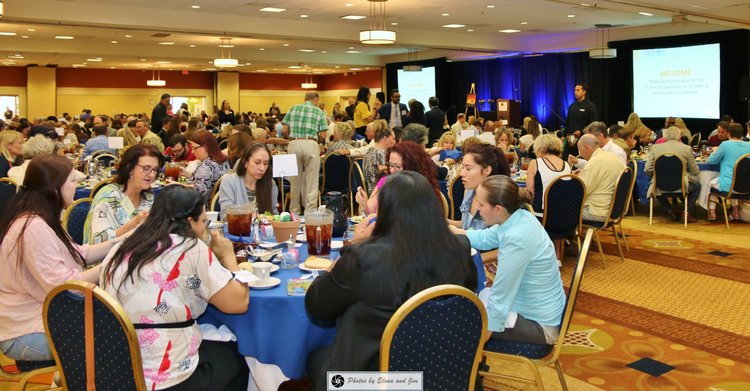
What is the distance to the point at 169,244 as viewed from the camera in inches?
89.8

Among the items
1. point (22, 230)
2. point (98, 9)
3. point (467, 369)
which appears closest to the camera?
point (467, 369)

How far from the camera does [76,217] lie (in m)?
3.92

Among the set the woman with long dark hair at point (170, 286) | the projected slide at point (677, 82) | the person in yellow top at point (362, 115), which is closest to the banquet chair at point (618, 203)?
the woman with long dark hair at point (170, 286)

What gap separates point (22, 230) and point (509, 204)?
191 cm

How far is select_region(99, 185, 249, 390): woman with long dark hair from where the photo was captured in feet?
7.38

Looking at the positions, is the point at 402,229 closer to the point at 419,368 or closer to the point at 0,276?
the point at 419,368

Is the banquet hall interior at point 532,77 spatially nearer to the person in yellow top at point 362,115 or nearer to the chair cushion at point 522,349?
the chair cushion at point 522,349

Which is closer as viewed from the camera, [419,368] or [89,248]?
[419,368]

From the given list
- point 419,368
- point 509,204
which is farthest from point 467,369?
point 509,204

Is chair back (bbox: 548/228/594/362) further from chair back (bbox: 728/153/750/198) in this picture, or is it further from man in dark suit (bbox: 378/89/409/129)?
man in dark suit (bbox: 378/89/409/129)

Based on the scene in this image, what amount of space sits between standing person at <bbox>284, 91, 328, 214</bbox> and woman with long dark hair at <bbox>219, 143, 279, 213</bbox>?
4028mm

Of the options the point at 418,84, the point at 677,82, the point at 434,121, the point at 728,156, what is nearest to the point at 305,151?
the point at 728,156

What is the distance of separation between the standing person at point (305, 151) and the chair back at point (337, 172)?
235 mm

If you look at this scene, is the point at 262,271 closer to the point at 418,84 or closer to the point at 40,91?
the point at 418,84
